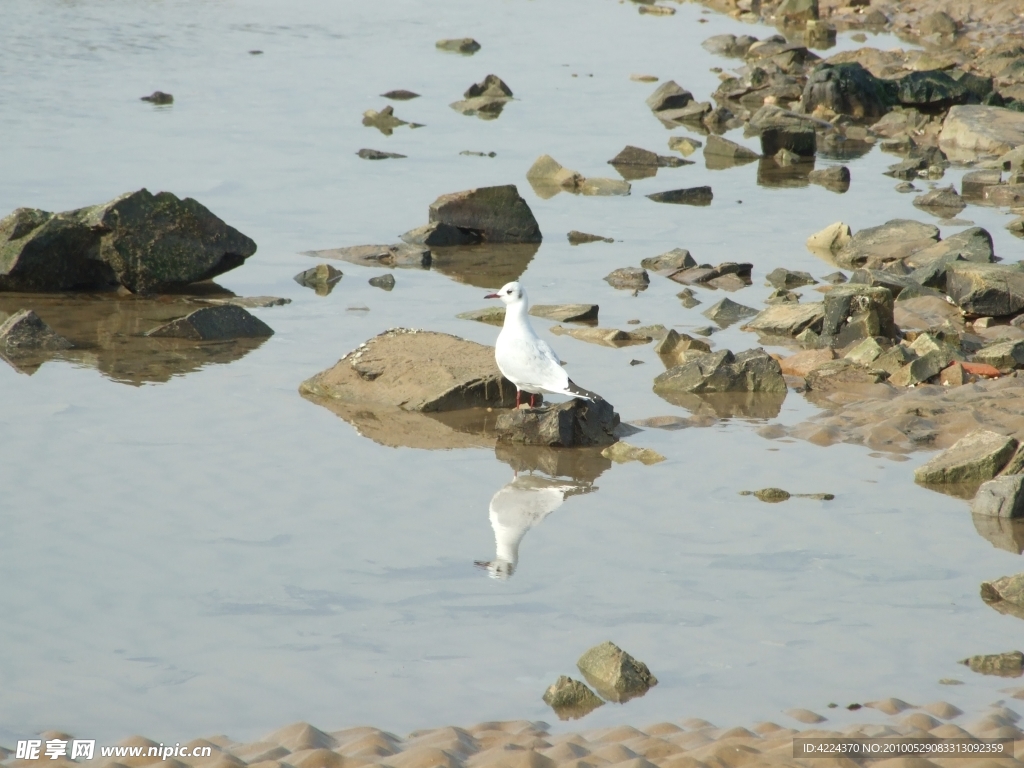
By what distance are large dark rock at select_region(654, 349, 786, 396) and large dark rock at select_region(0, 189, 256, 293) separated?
16.1ft

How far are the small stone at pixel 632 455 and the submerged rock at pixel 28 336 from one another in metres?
4.72

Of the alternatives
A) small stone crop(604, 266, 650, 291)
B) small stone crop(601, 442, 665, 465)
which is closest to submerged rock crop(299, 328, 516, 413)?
small stone crop(601, 442, 665, 465)

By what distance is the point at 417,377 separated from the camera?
9.45 metres

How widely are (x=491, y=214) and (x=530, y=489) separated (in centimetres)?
691

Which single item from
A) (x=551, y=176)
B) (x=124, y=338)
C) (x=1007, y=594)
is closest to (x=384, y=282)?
(x=124, y=338)

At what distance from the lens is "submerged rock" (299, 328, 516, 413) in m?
9.30

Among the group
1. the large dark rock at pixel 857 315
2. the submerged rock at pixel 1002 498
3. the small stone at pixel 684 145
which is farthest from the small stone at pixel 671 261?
the small stone at pixel 684 145

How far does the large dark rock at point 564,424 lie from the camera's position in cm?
855

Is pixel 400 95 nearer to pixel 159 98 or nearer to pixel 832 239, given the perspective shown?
pixel 159 98

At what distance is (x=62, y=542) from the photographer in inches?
274

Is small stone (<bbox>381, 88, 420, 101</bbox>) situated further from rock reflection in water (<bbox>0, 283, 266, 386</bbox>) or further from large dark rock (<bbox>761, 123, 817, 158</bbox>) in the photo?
rock reflection in water (<bbox>0, 283, 266, 386</bbox>)

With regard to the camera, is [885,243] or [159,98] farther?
[159,98]

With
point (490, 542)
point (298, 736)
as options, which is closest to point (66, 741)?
point (298, 736)

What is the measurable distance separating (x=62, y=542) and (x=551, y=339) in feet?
16.5
